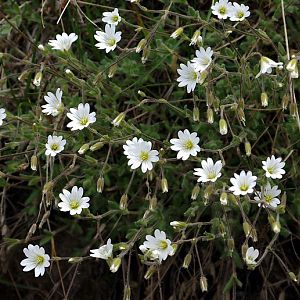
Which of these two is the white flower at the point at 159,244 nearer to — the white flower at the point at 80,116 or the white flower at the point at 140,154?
the white flower at the point at 140,154

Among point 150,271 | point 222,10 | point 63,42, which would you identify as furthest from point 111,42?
point 150,271

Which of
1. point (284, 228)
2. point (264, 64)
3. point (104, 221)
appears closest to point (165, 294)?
point (104, 221)

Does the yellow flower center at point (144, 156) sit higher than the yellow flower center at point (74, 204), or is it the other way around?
the yellow flower center at point (144, 156)

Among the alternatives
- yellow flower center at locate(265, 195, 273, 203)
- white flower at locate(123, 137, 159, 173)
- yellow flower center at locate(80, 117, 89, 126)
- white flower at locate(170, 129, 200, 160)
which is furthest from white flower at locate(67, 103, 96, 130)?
yellow flower center at locate(265, 195, 273, 203)

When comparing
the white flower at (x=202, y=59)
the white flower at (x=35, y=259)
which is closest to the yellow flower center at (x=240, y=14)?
the white flower at (x=202, y=59)

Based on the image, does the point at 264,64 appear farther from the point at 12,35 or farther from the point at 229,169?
the point at 12,35

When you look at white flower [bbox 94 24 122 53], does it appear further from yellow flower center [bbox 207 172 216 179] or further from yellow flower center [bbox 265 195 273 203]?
yellow flower center [bbox 265 195 273 203]
